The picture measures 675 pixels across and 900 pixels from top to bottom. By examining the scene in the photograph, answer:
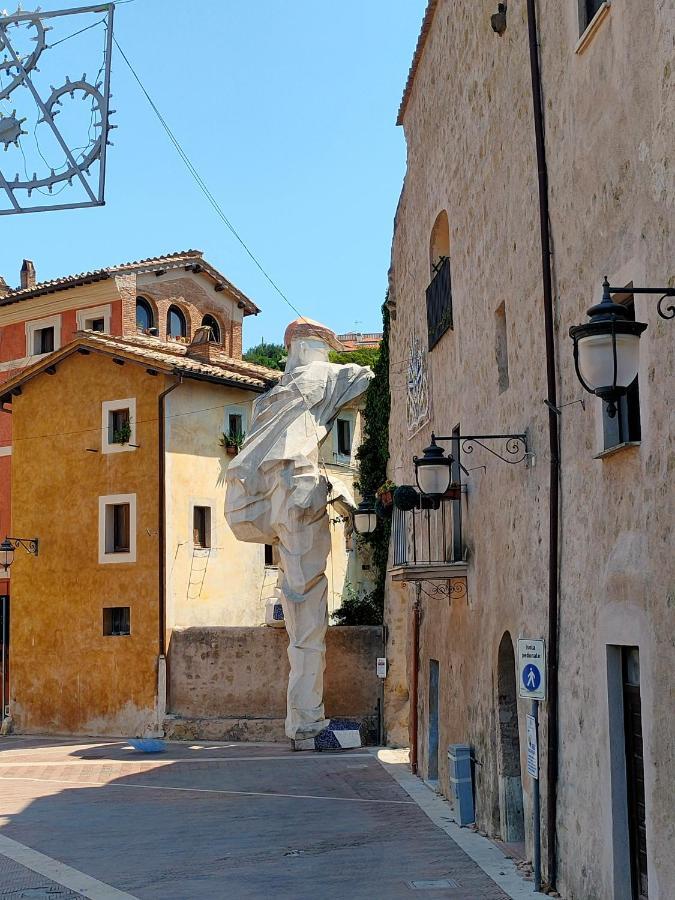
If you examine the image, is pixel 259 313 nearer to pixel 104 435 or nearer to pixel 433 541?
pixel 104 435

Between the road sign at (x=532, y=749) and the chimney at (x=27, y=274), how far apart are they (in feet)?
116

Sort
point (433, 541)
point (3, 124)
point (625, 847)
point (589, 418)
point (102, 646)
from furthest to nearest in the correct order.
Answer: point (102, 646)
point (433, 541)
point (3, 124)
point (589, 418)
point (625, 847)

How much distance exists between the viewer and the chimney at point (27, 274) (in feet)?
139

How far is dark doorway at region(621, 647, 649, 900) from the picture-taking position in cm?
834

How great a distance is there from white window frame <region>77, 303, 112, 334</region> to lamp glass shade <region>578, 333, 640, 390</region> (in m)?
28.9

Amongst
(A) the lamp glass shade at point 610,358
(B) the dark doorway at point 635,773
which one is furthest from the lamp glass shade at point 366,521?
(A) the lamp glass shade at point 610,358

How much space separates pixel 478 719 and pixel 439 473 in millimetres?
2971

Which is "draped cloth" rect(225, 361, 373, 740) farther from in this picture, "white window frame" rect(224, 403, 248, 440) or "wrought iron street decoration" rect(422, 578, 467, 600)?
"wrought iron street decoration" rect(422, 578, 467, 600)

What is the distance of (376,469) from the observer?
1057 inches

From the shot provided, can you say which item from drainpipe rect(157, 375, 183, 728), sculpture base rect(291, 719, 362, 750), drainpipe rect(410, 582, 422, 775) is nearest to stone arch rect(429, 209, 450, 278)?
drainpipe rect(410, 582, 422, 775)

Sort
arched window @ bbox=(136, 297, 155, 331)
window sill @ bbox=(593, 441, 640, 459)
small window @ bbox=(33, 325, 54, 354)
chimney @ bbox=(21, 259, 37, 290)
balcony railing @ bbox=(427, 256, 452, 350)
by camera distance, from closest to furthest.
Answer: window sill @ bbox=(593, 441, 640, 459)
balcony railing @ bbox=(427, 256, 452, 350)
arched window @ bbox=(136, 297, 155, 331)
small window @ bbox=(33, 325, 54, 354)
chimney @ bbox=(21, 259, 37, 290)

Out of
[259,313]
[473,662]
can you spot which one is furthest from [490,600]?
[259,313]

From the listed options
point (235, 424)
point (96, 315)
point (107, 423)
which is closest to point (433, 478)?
point (235, 424)

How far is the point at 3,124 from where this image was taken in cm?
1012
